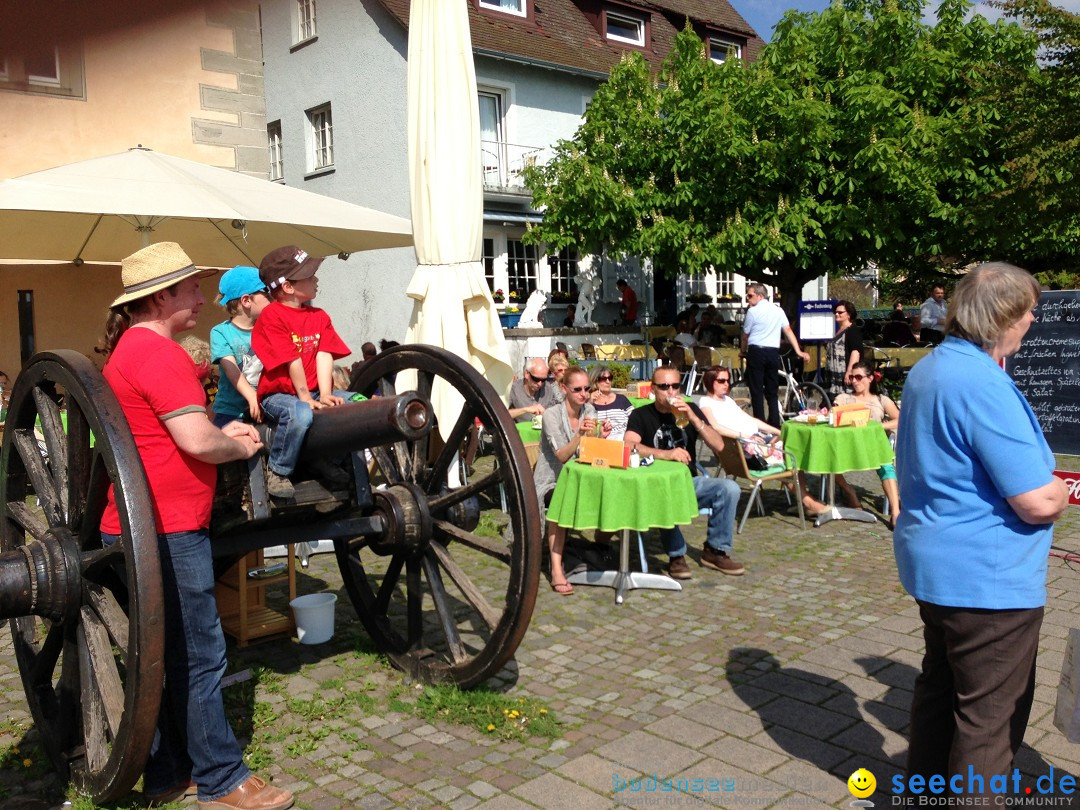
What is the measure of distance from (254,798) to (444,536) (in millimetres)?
1393

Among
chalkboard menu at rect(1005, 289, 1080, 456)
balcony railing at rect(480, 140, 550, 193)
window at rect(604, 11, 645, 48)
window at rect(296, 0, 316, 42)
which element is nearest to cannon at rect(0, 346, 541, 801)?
window at rect(296, 0, 316, 42)

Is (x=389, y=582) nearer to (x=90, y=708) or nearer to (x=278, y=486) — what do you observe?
(x=278, y=486)

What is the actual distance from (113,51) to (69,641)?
3149mm

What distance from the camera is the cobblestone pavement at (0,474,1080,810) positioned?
3395 mm

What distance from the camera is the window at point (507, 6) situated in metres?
20.4

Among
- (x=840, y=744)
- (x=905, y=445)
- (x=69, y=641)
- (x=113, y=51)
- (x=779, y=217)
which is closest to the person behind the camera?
(x=113, y=51)

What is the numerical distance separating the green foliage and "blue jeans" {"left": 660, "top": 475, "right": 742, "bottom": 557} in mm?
10177

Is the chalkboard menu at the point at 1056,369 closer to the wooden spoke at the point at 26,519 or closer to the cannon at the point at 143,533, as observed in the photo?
the cannon at the point at 143,533

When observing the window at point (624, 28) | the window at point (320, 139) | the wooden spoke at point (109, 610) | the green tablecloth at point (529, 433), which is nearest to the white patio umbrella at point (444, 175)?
the green tablecloth at point (529, 433)

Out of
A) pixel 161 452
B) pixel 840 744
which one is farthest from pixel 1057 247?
pixel 161 452

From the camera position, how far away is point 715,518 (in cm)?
621

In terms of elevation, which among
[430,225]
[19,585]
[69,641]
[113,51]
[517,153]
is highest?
[517,153]

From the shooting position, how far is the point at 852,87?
15.7 meters

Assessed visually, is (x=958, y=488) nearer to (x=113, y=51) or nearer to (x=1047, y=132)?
(x=113, y=51)
